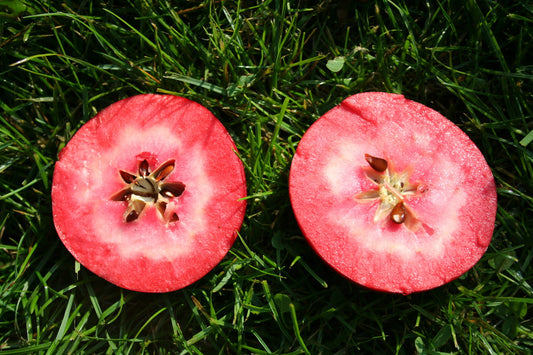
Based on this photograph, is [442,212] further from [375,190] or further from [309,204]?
[309,204]

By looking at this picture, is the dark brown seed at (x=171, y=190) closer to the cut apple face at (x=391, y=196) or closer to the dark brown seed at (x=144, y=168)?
the dark brown seed at (x=144, y=168)

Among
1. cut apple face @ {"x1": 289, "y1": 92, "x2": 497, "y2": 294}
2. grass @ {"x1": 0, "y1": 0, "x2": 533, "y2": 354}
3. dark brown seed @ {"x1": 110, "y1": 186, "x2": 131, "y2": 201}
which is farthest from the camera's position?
grass @ {"x1": 0, "y1": 0, "x2": 533, "y2": 354}

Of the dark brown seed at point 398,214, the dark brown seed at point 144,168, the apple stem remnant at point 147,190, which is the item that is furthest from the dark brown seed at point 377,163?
the dark brown seed at point 144,168

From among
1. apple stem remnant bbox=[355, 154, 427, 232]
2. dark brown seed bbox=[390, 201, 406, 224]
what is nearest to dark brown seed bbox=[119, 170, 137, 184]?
apple stem remnant bbox=[355, 154, 427, 232]

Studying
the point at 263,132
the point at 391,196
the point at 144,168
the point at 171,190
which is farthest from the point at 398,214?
the point at 144,168

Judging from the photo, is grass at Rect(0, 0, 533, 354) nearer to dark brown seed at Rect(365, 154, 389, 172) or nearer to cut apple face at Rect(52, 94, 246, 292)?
cut apple face at Rect(52, 94, 246, 292)

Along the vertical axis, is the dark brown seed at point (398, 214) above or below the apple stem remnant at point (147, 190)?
below
